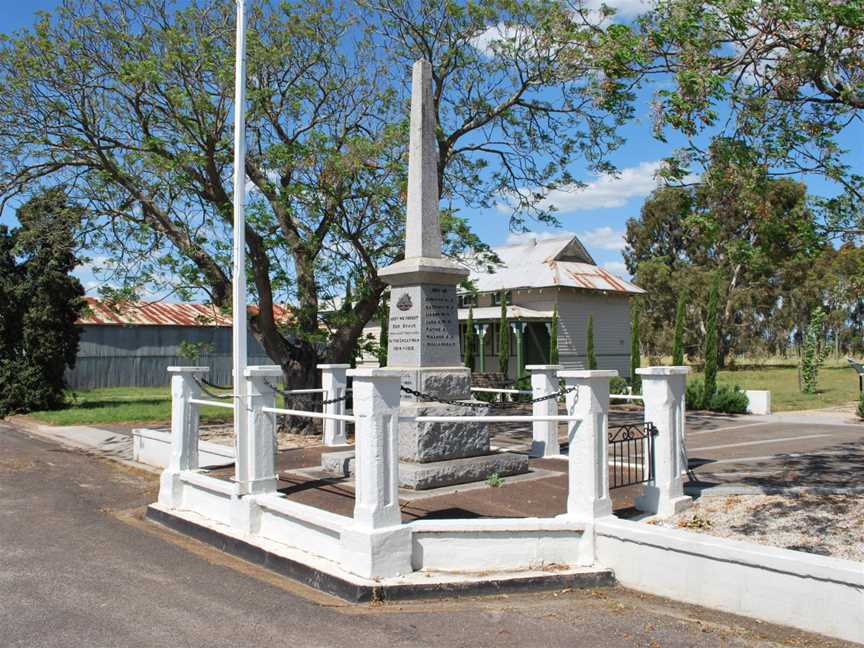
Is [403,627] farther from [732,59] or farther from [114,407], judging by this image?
[114,407]

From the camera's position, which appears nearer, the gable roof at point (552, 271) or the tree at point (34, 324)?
the tree at point (34, 324)

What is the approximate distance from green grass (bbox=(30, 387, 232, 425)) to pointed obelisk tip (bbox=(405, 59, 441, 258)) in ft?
43.5

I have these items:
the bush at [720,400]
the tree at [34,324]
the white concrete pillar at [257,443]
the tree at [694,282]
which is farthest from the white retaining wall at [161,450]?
the tree at [694,282]

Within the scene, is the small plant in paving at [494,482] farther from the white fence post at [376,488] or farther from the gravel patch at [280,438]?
the gravel patch at [280,438]

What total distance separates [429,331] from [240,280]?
2.22m

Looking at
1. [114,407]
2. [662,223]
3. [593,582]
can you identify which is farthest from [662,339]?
[593,582]

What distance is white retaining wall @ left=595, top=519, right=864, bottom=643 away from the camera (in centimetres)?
495

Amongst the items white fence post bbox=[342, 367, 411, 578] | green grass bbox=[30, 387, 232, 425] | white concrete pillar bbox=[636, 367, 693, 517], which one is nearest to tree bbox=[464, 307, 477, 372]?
green grass bbox=[30, 387, 232, 425]

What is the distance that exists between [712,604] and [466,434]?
3.56 m

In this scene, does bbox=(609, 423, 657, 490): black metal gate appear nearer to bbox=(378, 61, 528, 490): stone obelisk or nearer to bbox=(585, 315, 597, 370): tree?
bbox=(378, 61, 528, 490): stone obelisk

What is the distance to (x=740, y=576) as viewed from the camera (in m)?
5.41

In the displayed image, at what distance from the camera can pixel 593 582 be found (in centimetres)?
607

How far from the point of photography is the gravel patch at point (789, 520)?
6.75 meters

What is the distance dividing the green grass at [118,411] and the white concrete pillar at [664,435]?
15.2 metres
